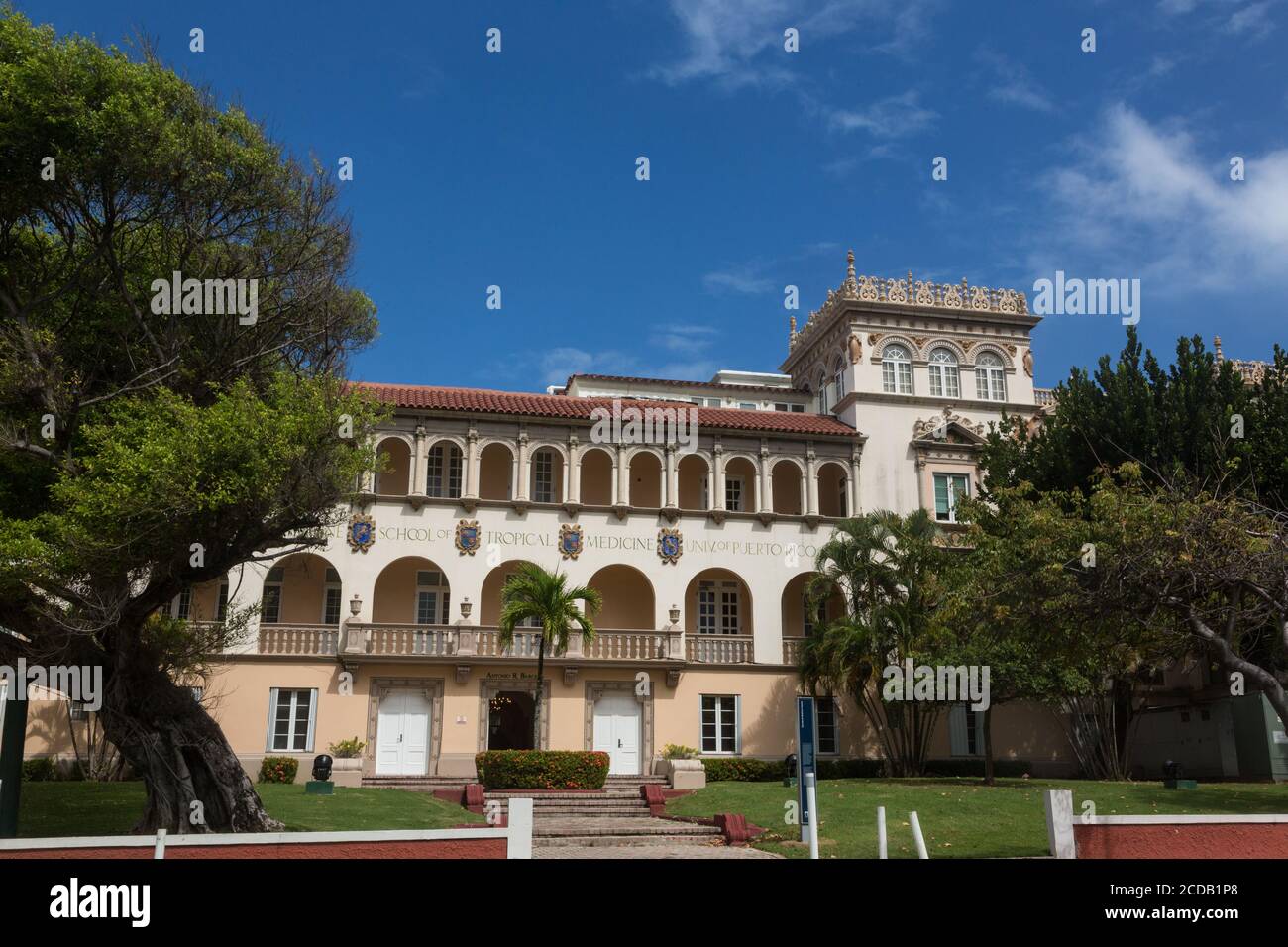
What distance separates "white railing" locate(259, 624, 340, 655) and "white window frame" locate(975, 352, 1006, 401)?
77.1 ft

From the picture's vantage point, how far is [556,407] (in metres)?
37.0

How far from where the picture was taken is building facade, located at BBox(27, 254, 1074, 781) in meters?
33.0

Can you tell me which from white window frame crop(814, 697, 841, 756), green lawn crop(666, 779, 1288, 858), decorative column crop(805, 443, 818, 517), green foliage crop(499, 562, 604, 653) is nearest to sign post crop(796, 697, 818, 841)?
green lawn crop(666, 779, 1288, 858)

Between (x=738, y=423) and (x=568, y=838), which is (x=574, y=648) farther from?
(x=568, y=838)

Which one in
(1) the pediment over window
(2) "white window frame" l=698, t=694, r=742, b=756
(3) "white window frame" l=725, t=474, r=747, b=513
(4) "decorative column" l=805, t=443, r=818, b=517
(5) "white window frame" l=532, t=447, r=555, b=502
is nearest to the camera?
(2) "white window frame" l=698, t=694, r=742, b=756

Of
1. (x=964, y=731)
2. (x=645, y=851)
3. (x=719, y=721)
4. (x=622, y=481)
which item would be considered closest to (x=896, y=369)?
(x=622, y=481)

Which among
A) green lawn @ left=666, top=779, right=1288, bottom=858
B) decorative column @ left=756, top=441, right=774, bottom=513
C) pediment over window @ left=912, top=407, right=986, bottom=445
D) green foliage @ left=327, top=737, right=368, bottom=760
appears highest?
pediment over window @ left=912, top=407, right=986, bottom=445

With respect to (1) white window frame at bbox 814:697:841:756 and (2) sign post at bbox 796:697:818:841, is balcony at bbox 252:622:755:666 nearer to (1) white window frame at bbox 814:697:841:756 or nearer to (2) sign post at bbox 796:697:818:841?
(1) white window frame at bbox 814:697:841:756

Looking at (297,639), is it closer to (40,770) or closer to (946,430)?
(40,770)

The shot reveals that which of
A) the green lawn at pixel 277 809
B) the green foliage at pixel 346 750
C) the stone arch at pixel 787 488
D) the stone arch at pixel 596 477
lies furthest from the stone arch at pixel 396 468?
the stone arch at pixel 787 488

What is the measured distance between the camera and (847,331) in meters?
39.9

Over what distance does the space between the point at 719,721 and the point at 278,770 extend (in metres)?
13.1

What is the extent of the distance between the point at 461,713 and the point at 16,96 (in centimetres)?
2127
